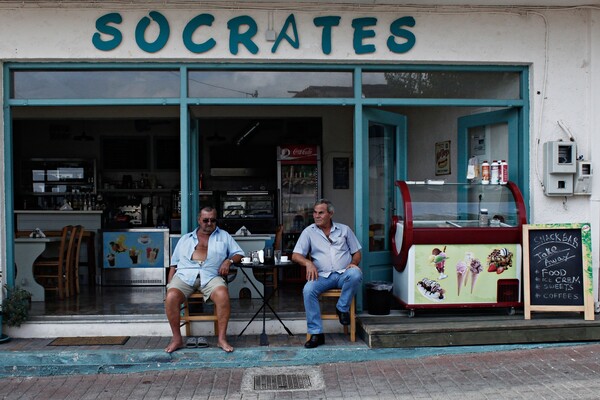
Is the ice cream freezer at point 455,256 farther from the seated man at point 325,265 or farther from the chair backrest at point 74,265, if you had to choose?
the chair backrest at point 74,265

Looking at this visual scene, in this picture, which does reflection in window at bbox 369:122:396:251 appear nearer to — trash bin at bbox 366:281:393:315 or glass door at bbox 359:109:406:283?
glass door at bbox 359:109:406:283

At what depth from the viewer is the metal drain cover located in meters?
4.87

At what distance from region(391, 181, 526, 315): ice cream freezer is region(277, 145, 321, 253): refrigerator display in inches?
152

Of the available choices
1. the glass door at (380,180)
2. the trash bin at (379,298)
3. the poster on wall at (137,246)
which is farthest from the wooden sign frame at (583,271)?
the poster on wall at (137,246)

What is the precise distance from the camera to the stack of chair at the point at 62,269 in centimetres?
761

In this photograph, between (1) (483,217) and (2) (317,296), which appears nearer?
(2) (317,296)

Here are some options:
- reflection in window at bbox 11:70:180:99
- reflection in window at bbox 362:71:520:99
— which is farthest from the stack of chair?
reflection in window at bbox 362:71:520:99

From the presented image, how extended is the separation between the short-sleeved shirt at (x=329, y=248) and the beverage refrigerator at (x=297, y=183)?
4.02 meters

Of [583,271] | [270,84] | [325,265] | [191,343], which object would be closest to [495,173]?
[583,271]

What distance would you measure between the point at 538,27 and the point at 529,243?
220cm

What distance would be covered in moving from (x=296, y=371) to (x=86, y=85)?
345 centimetres

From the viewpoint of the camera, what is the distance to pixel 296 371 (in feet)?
17.3

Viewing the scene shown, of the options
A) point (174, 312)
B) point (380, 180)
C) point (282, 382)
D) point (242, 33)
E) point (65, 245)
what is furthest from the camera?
point (65, 245)

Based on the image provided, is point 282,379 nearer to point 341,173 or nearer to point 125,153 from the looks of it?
point 341,173
